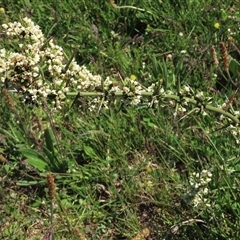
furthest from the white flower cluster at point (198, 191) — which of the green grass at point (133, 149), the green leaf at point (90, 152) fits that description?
the green leaf at point (90, 152)

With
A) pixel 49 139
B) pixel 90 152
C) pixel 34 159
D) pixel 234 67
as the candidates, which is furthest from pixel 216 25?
pixel 34 159

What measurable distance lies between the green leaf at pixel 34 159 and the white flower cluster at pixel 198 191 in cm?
91

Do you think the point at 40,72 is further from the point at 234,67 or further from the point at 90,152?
the point at 234,67

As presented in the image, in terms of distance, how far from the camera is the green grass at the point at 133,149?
2258 millimetres

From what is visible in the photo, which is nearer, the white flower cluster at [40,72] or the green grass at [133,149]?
the white flower cluster at [40,72]

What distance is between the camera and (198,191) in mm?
2111

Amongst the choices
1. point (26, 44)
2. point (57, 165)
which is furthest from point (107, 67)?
point (26, 44)

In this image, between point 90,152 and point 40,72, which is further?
point 90,152

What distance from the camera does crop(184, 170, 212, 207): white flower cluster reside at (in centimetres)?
211

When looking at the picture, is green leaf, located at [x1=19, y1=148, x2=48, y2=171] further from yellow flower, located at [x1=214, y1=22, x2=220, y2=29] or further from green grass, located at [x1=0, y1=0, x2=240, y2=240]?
yellow flower, located at [x1=214, y1=22, x2=220, y2=29]

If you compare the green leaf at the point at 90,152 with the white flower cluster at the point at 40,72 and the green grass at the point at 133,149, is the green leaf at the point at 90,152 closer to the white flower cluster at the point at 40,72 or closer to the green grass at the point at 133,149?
the green grass at the point at 133,149

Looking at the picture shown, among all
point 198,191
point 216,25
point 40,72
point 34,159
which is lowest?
point 34,159

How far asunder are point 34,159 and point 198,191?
1006 millimetres

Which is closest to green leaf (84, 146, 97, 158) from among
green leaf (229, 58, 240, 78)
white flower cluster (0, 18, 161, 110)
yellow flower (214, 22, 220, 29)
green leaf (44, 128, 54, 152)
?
green leaf (44, 128, 54, 152)
